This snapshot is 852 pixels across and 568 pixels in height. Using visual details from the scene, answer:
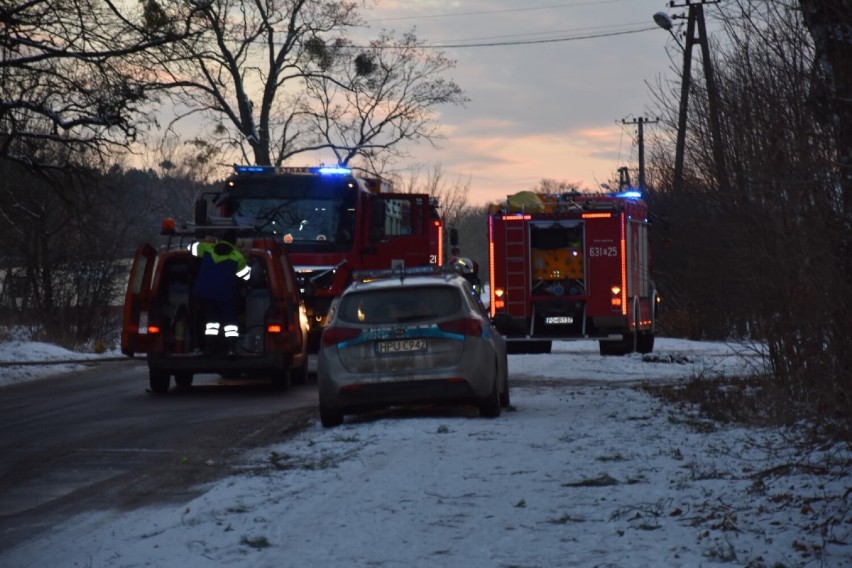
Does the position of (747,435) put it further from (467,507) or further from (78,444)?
(78,444)

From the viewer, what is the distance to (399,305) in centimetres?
1485

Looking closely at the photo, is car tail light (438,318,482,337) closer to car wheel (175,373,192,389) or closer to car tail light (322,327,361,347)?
car tail light (322,327,361,347)

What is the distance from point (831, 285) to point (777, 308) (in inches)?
150

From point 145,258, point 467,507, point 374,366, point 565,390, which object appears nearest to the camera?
point 467,507

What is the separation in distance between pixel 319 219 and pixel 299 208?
15.6 inches

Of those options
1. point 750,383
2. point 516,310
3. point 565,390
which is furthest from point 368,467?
point 516,310

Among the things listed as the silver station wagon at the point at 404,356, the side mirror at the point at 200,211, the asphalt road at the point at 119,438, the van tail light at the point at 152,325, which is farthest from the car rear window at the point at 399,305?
the side mirror at the point at 200,211

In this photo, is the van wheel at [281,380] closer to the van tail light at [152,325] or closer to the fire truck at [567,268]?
the van tail light at [152,325]

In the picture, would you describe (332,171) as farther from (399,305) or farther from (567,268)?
(399,305)

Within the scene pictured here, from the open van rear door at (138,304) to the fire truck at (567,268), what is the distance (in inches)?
363

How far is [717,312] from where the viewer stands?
17641 millimetres

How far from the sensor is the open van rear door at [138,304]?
65.7ft

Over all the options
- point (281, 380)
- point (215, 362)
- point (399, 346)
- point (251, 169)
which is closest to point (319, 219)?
point (251, 169)

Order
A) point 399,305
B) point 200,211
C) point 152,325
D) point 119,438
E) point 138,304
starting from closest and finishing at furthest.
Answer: point 119,438, point 399,305, point 152,325, point 138,304, point 200,211
